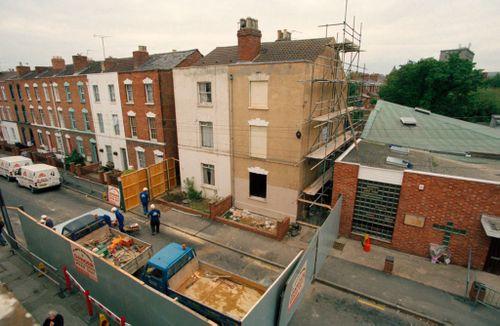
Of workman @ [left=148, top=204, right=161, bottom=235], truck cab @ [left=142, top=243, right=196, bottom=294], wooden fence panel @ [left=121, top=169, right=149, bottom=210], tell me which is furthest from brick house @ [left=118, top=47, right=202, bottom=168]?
truck cab @ [left=142, top=243, right=196, bottom=294]

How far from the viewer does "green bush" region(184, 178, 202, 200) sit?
67.5 ft

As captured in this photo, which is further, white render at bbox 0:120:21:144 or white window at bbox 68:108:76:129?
white render at bbox 0:120:21:144

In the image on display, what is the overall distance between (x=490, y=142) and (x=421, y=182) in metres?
11.5

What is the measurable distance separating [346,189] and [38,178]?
2365 cm

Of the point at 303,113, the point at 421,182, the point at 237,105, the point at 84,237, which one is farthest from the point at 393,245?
the point at 84,237

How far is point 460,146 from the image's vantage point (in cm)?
1947

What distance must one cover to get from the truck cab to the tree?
3710 cm

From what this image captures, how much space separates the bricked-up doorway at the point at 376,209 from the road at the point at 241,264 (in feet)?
16.2

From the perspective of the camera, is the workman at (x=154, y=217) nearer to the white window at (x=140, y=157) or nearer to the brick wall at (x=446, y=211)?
the white window at (x=140, y=157)

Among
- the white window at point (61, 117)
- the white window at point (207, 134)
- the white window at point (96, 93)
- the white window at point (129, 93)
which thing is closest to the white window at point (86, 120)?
the white window at point (96, 93)

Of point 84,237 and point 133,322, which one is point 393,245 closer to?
point 133,322

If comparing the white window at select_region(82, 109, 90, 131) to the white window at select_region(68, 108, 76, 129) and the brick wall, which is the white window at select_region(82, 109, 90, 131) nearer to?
the white window at select_region(68, 108, 76, 129)

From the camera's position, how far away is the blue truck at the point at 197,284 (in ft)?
29.0

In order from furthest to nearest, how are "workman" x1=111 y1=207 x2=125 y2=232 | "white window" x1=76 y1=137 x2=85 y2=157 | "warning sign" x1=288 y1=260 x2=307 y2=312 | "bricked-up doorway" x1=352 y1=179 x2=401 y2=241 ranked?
"white window" x1=76 y1=137 x2=85 y2=157 → "workman" x1=111 y1=207 x2=125 y2=232 → "bricked-up doorway" x1=352 y1=179 x2=401 y2=241 → "warning sign" x1=288 y1=260 x2=307 y2=312
